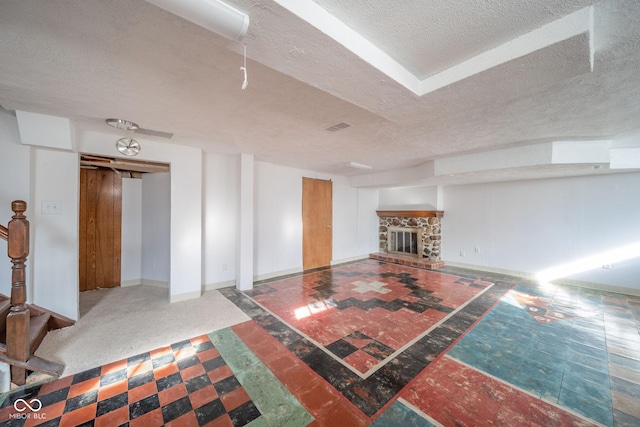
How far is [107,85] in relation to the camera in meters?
1.72

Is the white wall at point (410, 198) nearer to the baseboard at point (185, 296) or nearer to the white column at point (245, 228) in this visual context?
the white column at point (245, 228)

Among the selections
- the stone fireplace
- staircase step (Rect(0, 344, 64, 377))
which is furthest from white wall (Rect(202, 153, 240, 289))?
the stone fireplace

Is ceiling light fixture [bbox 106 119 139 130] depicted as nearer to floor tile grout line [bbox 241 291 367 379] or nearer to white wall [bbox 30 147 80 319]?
white wall [bbox 30 147 80 319]

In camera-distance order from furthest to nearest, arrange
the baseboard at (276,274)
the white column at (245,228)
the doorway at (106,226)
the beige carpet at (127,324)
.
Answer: the baseboard at (276,274), the white column at (245,228), the doorway at (106,226), the beige carpet at (127,324)

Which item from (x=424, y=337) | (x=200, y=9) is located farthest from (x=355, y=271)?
(x=200, y=9)

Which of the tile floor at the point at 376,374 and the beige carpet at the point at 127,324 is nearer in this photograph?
the tile floor at the point at 376,374

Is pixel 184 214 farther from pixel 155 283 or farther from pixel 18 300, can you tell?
pixel 18 300

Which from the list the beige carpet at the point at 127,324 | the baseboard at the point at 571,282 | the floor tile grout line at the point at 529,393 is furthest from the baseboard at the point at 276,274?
the baseboard at the point at 571,282

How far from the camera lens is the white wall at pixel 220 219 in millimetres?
3865

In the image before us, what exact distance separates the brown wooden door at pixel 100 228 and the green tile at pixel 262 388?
2.95m

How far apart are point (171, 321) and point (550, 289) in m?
5.95

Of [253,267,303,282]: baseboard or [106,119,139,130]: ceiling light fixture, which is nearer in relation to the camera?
[106,119,139,130]: ceiling light fixture

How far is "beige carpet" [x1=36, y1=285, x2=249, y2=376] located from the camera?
2119 millimetres

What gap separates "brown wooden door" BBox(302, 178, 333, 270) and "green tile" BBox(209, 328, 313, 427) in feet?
10.0
